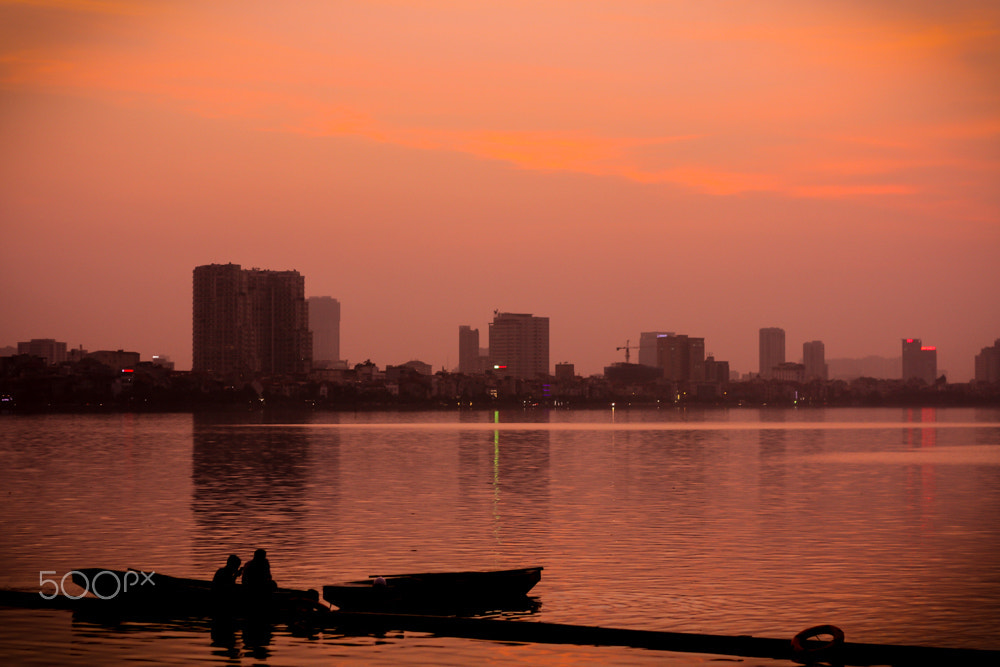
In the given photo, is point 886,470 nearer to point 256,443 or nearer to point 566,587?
point 566,587

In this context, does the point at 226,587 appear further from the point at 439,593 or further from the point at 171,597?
Answer: the point at 439,593

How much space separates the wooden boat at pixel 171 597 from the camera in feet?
127

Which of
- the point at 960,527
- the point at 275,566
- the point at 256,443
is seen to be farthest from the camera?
the point at 256,443

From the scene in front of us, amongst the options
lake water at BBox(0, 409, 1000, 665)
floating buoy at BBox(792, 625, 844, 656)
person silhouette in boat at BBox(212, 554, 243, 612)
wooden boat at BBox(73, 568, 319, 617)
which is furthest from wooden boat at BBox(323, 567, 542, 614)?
floating buoy at BBox(792, 625, 844, 656)

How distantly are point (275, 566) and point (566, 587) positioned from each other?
44.6 feet

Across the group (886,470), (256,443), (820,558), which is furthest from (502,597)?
(256,443)

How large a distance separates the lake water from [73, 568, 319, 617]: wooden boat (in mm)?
1362

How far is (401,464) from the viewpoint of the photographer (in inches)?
5133

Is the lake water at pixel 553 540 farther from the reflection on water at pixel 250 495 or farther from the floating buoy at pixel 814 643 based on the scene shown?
the floating buoy at pixel 814 643

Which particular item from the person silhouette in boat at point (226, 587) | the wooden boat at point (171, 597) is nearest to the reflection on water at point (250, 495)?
the wooden boat at point (171, 597)

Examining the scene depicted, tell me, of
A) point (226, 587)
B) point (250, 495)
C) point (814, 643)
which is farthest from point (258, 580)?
point (250, 495)

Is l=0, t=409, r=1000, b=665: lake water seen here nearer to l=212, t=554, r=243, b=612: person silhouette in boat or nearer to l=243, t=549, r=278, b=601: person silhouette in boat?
l=212, t=554, r=243, b=612: person silhouette in boat

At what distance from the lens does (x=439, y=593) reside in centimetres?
4075

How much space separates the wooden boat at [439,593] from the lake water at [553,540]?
1582mm
